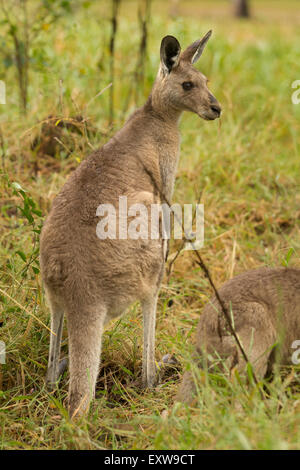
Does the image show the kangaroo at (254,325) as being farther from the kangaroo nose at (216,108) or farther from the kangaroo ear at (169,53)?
the kangaroo ear at (169,53)

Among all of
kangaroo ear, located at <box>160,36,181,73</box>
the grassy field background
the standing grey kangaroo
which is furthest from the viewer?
kangaroo ear, located at <box>160,36,181,73</box>

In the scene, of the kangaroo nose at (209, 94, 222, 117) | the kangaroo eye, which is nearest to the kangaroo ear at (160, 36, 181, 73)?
the kangaroo eye

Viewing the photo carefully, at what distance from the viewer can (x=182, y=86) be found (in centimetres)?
353

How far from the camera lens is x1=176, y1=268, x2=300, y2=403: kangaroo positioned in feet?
8.86

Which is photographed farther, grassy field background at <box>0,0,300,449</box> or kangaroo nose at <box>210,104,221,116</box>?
kangaroo nose at <box>210,104,221,116</box>

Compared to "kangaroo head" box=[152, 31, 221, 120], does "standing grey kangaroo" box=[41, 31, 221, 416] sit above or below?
below

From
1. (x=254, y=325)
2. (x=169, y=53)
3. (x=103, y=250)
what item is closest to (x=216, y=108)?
(x=169, y=53)

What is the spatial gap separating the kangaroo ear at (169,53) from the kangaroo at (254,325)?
52.5 inches

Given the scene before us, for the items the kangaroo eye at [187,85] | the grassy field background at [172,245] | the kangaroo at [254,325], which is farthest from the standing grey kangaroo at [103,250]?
the kangaroo at [254,325]

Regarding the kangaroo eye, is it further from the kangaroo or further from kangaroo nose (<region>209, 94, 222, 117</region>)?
the kangaroo

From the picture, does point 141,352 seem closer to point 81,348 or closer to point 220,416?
point 81,348

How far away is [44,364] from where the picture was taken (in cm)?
324

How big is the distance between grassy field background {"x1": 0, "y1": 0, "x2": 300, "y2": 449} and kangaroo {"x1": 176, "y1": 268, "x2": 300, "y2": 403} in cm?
11

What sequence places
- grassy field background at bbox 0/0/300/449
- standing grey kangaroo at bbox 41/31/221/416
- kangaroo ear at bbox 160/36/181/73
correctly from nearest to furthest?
grassy field background at bbox 0/0/300/449 → standing grey kangaroo at bbox 41/31/221/416 → kangaroo ear at bbox 160/36/181/73
